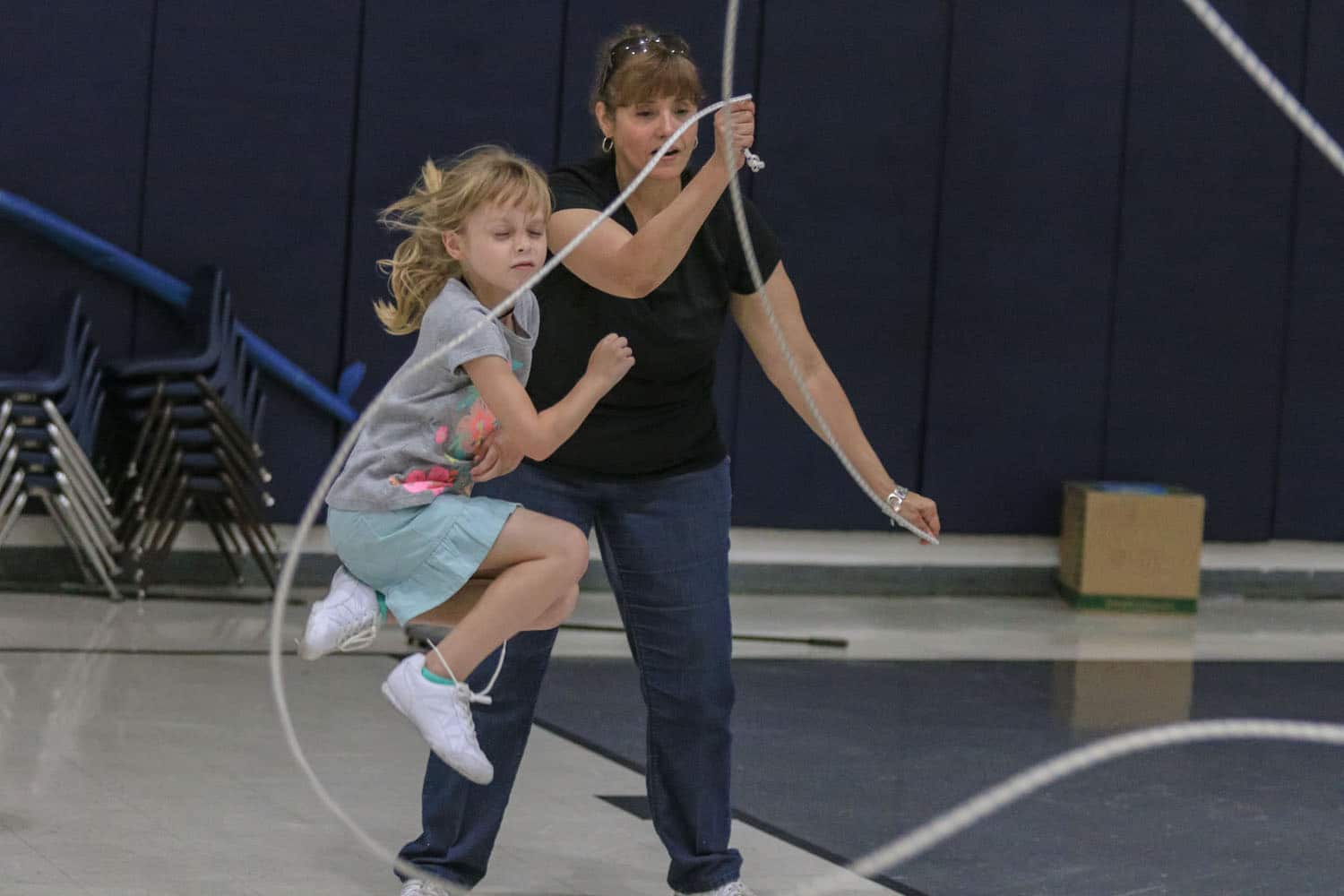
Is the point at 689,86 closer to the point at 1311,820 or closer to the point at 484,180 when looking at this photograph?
the point at 484,180

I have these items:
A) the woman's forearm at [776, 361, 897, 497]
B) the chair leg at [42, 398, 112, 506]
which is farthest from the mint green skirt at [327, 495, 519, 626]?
the chair leg at [42, 398, 112, 506]

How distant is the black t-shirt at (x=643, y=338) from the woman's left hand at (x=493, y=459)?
291mm

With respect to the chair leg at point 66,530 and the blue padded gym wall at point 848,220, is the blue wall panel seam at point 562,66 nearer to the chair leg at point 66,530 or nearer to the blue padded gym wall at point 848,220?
the blue padded gym wall at point 848,220

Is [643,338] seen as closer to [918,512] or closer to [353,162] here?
[918,512]

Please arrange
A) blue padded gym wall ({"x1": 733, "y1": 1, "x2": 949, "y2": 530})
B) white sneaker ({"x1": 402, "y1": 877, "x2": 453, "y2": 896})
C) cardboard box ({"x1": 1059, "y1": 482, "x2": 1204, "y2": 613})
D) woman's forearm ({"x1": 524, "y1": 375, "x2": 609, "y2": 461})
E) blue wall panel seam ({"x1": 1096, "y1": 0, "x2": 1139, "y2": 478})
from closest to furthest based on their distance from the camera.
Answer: woman's forearm ({"x1": 524, "y1": 375, "x2": 609, "y2": 461})
white sneaker ({"x1": 402, "y1": 877, "x2": 453, "y2": 896})
blue padded gym wall ({"x1": 733, "y1": 1, "x2": 949, "y2": 530})
cardboard box ({"x1": 1059, "y1": 482, "x2": 1204, "y2": 613})
blue wall panel seam ({"x1": 1096, "y1": 0, "x2": 1139, "y2": 478})

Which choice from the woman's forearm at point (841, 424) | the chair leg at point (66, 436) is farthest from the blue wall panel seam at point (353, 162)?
the woman's forearm at point (841, 424)

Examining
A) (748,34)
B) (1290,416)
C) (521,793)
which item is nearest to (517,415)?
(521,793)

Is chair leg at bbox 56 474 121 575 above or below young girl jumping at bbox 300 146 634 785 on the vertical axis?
below

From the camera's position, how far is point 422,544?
2824 millimetres

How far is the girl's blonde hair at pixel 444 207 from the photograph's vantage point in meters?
2.83

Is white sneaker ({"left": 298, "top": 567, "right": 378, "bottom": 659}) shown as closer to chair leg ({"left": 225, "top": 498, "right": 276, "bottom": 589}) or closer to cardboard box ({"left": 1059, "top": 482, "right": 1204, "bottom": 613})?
chair leg ({"left": 225, "top": 498, "right": 276, "bottom": 589})

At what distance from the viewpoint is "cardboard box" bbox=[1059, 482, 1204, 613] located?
24.3ft

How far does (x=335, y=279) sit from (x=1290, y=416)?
12.7ft

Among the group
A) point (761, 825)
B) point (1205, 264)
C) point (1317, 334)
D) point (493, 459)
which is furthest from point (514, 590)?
point (1317, 334)
